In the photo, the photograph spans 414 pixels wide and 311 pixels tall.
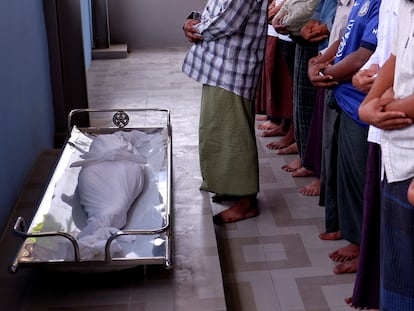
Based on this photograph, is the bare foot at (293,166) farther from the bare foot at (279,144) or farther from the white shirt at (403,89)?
the white shirt at (403,89)

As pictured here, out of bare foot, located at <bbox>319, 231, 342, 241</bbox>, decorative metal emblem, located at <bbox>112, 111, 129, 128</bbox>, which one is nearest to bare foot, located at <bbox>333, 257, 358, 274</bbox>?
bare foot, located at <bbox>319, 231, 342, 241</bbox>

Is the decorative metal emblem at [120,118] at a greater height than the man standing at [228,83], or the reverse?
the man standing at [228,83]

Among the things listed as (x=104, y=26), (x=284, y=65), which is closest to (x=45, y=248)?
(x=284, y=65)

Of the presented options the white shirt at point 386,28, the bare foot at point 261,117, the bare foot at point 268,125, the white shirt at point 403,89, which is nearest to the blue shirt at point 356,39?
the white shirt at point 386,28

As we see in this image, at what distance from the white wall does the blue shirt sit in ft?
17.2

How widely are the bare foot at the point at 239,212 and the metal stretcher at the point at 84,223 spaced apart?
1.16 ft

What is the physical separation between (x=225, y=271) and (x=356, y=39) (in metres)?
1.11

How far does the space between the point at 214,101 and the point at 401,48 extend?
53.0 inches

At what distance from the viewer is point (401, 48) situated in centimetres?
151

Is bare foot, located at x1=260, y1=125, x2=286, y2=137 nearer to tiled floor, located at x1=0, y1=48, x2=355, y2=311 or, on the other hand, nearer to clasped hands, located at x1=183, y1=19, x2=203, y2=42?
tiled floor, located at x1=0, y1=48, x2=355, y2=311

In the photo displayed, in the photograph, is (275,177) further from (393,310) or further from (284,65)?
(393,310)

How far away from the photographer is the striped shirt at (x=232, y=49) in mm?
2645

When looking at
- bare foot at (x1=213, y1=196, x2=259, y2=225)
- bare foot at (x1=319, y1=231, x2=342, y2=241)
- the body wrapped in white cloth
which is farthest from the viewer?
bare foot at (x1=213, y1=196, x2=259, y2=225)

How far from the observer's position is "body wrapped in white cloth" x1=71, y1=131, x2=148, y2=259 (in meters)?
2.25
